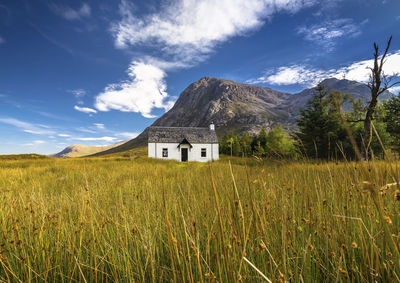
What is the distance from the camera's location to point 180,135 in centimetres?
3253

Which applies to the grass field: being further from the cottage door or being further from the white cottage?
the cottage door

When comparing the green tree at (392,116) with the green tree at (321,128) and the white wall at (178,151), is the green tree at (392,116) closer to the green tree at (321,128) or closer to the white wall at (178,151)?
the green tree at (321,128)

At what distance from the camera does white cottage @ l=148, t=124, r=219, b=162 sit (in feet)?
99.4

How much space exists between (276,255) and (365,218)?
Result: 4.88 feet

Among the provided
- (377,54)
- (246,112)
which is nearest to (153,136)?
(377,54)

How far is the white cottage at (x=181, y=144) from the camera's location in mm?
30300

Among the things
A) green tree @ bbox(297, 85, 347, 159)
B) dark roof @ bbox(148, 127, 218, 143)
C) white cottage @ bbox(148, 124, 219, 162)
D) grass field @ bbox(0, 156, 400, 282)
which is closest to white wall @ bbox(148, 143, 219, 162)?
white cottage @ bbox(148, 124, 219, 162)

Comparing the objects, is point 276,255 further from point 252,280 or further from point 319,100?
point 319,100

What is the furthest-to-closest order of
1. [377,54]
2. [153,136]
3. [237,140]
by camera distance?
1. [237,140]
2. [153,136]
3. [377,54]

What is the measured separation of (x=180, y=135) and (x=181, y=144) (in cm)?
221

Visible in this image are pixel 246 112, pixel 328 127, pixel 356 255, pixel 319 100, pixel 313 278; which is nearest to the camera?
pixel 313 278

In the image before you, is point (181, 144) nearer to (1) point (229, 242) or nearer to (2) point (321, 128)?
(2) point (321, 128)

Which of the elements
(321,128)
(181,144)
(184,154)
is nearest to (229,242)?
(321,128)

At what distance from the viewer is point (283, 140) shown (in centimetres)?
3384
